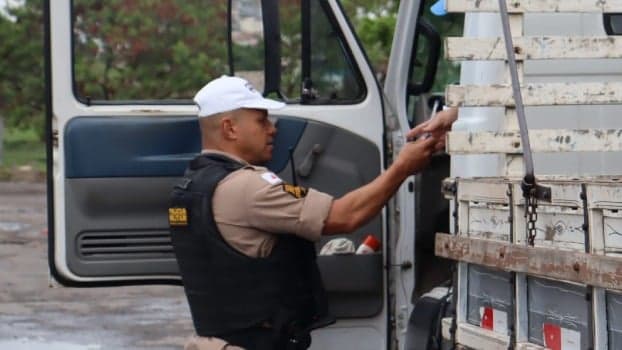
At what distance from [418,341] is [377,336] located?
1.42 feet

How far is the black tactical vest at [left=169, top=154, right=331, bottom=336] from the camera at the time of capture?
4.66 metres

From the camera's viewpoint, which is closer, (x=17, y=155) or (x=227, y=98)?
(x=227, y=98)

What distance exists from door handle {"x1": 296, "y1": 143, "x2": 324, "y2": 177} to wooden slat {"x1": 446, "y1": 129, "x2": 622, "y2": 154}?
1258 mm

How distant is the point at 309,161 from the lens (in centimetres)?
544

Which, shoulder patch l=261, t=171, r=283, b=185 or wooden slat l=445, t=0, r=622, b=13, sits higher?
wooden slat l=445, t=0, r=622, b=13

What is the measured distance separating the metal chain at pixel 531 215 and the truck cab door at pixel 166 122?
1.61 metres

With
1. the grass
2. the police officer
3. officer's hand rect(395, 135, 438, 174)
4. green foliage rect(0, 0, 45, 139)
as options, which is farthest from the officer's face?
the grass

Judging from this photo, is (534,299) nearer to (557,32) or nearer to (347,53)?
(557,32)

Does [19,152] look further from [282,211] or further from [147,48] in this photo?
[282,211]

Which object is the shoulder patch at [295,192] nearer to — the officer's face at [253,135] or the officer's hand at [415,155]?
the officer's face at [253,135]

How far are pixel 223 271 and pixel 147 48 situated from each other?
116 centimetres

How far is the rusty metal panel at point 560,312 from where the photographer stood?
12.3 feet

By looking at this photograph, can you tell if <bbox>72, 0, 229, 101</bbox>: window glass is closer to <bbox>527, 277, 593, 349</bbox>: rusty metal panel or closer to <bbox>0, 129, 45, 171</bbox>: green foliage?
<bbox>527, 277, 593, 349</bbox>: rusty metal panel

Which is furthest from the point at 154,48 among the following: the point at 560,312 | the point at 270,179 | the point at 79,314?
the point at 79,314
